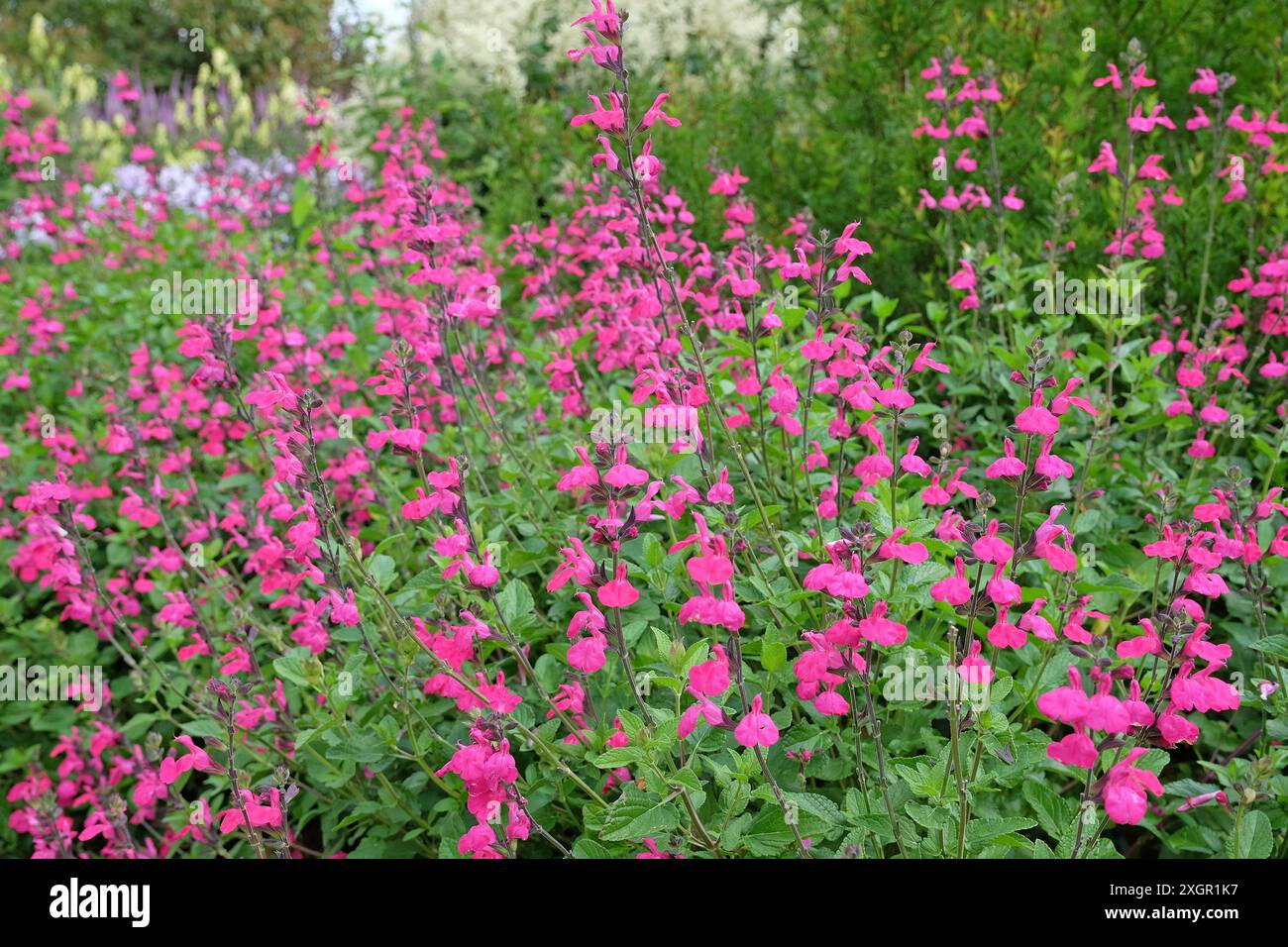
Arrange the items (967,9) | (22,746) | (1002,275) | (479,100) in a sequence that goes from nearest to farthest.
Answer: (1002,275) < (22,746) < (967,9) < (479,100)

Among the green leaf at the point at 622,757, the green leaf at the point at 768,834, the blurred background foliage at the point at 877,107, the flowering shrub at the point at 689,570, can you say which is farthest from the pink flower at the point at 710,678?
the blurred background foliage at the point at 877,107

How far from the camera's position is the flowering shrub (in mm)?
1891

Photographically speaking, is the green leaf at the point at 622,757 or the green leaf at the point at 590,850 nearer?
the green leaf at the point at 622,757

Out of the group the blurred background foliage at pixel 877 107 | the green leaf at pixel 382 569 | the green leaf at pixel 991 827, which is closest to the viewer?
the green leaf at pixel 991 827

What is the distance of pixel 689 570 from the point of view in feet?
5.75

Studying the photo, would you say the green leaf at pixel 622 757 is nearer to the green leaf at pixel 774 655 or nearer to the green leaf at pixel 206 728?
the green leaf at pixel 774 655

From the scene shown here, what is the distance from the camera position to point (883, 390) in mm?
2119

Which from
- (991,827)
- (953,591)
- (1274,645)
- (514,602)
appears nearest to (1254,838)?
(1274,645)

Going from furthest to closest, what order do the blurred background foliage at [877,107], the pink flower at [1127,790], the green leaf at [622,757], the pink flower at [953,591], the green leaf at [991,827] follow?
the blurred background foliage at [877,107] → the green leaf at [991,827] → the green leaf at [622,757] → the pink flower at [953,591] → the pink flower at [1127,790]

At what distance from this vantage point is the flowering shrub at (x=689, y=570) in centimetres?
189

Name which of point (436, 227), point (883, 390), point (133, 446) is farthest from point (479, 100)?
point (883, 390)
